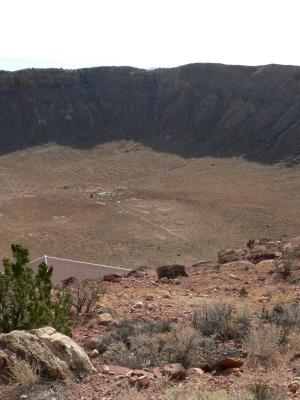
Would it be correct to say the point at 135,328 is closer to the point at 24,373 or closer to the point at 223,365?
the point at 223,365

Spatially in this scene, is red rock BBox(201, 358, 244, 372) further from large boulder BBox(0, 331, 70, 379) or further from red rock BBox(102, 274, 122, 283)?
red rock BBox(102, 274, 122, 283)

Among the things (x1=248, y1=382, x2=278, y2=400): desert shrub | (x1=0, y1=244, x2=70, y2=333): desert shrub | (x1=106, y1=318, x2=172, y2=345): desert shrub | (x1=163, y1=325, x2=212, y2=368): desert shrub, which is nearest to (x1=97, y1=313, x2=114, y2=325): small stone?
(x1=106, y1=318, x2=172, y2=345): desert shrub

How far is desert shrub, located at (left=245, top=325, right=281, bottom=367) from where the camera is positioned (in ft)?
21.4

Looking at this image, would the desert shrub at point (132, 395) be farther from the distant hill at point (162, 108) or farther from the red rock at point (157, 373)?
the distant hill at point (162, 108)

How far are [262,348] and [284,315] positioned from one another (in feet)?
6.33

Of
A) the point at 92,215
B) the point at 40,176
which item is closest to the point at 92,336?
the point at 92,215

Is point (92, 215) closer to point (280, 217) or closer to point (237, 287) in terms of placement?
point (280, 217)

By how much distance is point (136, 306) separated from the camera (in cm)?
988

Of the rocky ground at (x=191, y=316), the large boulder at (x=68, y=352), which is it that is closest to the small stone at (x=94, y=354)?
the rocky ground at (x=191, y=316)

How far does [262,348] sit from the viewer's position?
6594 mm

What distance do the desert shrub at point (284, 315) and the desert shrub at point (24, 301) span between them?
9.97ft

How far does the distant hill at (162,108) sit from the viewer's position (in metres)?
52.7

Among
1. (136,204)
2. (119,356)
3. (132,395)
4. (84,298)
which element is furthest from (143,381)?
(136,204)

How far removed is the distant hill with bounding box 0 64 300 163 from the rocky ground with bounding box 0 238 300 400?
3553 cm
